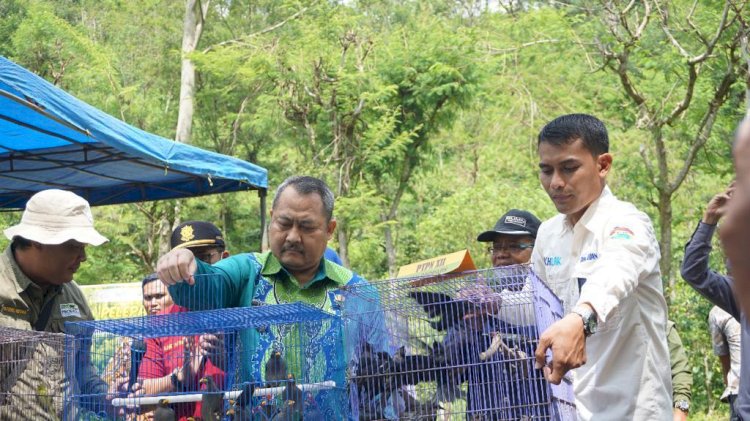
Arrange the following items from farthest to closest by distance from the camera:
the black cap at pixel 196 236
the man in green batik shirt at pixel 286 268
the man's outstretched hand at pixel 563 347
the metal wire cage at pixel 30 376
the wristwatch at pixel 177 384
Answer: the black cap at pixel 196 236 → the man in green batik shirt at pixel 286 268 → the metal wire cage at pixel 30 376 → the wristwatch at pixel 177 384 → the man's outstretched hand at pixel 563 347

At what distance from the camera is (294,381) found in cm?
349

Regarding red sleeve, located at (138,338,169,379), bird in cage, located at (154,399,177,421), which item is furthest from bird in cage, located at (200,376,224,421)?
red sleeve, located at (138,338,169,379)

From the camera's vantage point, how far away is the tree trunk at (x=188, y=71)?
20109 mm

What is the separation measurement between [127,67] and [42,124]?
16894 mm

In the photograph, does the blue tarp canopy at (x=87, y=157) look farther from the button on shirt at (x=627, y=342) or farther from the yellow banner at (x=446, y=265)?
the button on shirt at (x=627, y=342)

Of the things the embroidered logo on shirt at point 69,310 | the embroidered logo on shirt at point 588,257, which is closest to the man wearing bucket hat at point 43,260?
the embroidered logo on shirt at point 69,310

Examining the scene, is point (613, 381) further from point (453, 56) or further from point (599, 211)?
point (453, 56)

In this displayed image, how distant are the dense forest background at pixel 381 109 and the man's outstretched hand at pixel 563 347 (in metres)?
10.3

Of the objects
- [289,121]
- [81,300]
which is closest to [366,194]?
[289,121]

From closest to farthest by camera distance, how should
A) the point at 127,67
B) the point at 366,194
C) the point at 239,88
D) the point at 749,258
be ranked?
the point at 749,258
the point at 366,194
the point at 239,88
the point at 127,67

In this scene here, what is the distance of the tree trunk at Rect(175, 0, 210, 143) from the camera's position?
66.0ft

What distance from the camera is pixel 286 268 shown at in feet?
13.8

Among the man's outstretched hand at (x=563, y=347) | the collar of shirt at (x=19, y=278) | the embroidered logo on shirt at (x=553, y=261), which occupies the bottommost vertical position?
the man's outstretched hand at (x=563, y=347)

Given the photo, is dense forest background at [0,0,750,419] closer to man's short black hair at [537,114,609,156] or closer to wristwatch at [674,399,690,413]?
wristwatch at [674,399,690,413]
